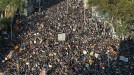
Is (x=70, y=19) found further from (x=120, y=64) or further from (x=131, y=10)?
(x=120, y=64)

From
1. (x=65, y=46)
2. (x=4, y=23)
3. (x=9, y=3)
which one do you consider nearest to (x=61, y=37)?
(x=65, y=46)

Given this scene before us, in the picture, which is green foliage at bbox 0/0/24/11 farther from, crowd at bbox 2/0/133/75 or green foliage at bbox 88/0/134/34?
green foliage at bbox 88/0/134/34

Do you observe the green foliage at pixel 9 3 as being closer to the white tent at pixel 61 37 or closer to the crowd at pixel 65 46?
the crowd at pixel 65 46

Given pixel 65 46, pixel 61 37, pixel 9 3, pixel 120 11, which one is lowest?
pixel 65 46

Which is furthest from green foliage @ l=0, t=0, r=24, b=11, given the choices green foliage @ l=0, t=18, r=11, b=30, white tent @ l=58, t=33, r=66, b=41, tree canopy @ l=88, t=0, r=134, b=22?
tree canopy @ l=88, t=0, r=134, b=22

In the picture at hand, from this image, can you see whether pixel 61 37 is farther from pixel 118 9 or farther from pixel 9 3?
pixel 9 3

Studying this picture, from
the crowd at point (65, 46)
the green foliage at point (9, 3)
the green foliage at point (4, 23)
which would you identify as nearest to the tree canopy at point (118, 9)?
the crowd at point (65, 46)

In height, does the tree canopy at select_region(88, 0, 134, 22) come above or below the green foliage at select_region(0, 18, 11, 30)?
above

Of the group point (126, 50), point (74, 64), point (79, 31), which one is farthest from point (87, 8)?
point (74, 64)
